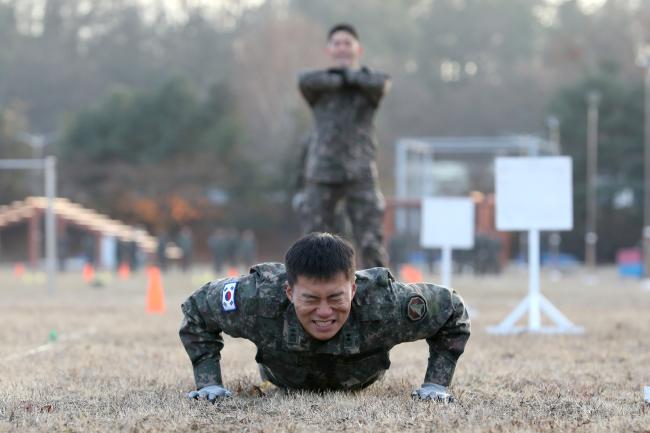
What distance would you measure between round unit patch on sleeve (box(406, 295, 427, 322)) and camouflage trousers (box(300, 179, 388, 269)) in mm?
4781

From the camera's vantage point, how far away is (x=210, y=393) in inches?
202

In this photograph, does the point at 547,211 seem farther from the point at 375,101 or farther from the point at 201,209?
the point at 201,209

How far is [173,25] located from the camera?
6962cm

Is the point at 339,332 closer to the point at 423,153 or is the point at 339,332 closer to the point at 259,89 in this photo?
the point at 423,153

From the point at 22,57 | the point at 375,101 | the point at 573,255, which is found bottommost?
the point at 573,255

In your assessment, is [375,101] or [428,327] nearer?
[428,327]

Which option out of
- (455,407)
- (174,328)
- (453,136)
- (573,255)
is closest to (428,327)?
(455,407)

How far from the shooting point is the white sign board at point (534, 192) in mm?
10008

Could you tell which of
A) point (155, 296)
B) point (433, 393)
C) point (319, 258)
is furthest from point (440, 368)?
point (155, 296)

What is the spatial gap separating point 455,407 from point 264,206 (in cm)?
5270

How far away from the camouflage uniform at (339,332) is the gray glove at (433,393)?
0.04 meters

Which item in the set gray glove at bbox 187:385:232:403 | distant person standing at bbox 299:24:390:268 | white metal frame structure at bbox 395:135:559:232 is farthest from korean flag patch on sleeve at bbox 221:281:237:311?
white metal frame structure at bbox 395:135:559:232

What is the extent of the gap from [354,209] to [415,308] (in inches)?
196

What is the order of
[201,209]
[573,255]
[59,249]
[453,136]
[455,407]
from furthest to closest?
[453,136], [201,209], [573,255], [59,249], [455,407]
